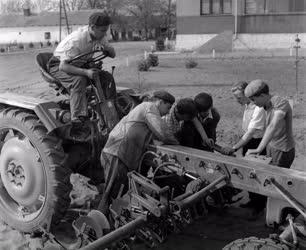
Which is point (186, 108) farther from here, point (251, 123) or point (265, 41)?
point (265, 41)

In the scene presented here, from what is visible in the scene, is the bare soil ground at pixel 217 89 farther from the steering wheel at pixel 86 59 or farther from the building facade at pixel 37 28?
the building facade at pixel 37 28

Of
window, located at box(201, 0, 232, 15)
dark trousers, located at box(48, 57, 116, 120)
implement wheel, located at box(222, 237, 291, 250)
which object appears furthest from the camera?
window, located at box(201, 0, 232, 15)

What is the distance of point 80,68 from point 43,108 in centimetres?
54

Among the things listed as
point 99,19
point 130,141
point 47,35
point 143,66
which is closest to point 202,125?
point 130,141

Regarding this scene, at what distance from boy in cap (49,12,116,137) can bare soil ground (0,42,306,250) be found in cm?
59

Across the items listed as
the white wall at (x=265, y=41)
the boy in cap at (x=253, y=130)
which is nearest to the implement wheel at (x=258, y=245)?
the boy in cap at (x=253, y=130)

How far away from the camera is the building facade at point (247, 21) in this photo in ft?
103

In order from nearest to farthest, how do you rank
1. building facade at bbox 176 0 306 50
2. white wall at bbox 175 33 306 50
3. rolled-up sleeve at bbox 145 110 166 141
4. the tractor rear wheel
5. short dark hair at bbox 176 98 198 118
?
rolled-up sleeve at bbox 145 110 166 141, the tractor rear wheel, short dark hair at bbox 176 98 198 118, white wall at bbox 175 33 306 50, building facade at bbox 176 0 306 50

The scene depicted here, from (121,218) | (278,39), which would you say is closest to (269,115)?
(121,218)

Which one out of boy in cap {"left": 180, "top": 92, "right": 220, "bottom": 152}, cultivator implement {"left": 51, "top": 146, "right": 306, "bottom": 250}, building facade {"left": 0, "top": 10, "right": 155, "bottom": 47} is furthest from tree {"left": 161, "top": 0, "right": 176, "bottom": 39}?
cultivator implement {"left": 51, "top": 146, "right": 306, "bottom": 250}

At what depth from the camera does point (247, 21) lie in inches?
1260

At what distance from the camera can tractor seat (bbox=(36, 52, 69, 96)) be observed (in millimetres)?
5309

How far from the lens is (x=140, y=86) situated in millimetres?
15562

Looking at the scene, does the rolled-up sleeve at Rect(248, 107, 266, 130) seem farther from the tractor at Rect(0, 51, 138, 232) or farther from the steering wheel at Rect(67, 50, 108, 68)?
the steering wheel at Rect(67, 50, 108, 68)
